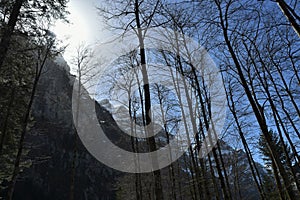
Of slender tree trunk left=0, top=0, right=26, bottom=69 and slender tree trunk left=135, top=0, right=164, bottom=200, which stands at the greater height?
slender tree trunk left=0, top=0, right=26, bottom=69

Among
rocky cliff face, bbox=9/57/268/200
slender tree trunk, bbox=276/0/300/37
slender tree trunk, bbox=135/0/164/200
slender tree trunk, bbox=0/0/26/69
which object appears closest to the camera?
slender tree trunk, bbox=276/0/300/37

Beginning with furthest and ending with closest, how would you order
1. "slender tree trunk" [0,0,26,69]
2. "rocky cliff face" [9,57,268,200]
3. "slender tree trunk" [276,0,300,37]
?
"rocky cliff face" [9,57,268,200], "slender tree trunk" [0,0,26,69], "slender tree trunk" [276,0,300,37]

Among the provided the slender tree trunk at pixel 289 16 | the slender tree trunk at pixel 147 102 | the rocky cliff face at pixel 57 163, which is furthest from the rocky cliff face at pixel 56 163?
the slender tree trunk at pixel 289 16

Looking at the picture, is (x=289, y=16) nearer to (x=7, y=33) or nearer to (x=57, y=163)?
(x=7, y=33)

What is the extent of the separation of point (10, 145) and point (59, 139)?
1875 cm

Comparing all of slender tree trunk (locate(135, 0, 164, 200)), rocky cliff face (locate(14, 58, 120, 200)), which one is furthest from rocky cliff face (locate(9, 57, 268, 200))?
slender tree trunk (locate(135, 0, 164, 200))

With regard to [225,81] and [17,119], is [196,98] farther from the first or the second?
[17,119]

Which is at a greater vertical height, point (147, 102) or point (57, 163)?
point (57, 163)

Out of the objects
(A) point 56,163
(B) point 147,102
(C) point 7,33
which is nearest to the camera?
A: (B) point 147,102

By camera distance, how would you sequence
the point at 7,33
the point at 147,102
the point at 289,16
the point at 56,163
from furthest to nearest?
the point at 56,163 < the point at 7,33 < the point at 147,102 < the point at 289,16

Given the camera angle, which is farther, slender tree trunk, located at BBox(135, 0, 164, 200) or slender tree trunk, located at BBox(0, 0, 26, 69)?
slender tree trunk, located at BBox(0, 0, 26, 69)

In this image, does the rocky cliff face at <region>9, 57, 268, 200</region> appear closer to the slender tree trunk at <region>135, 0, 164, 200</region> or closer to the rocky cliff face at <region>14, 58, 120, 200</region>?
the rocky cliff face at <region>14, 58, 120, 200</region>

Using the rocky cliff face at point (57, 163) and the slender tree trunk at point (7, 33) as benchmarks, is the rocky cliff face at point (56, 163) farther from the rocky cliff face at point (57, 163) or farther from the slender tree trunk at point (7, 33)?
the slender tree trunk at point (7, 33)

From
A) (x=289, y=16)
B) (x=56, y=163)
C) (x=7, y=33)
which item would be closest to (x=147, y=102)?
(x=289, y=16)
